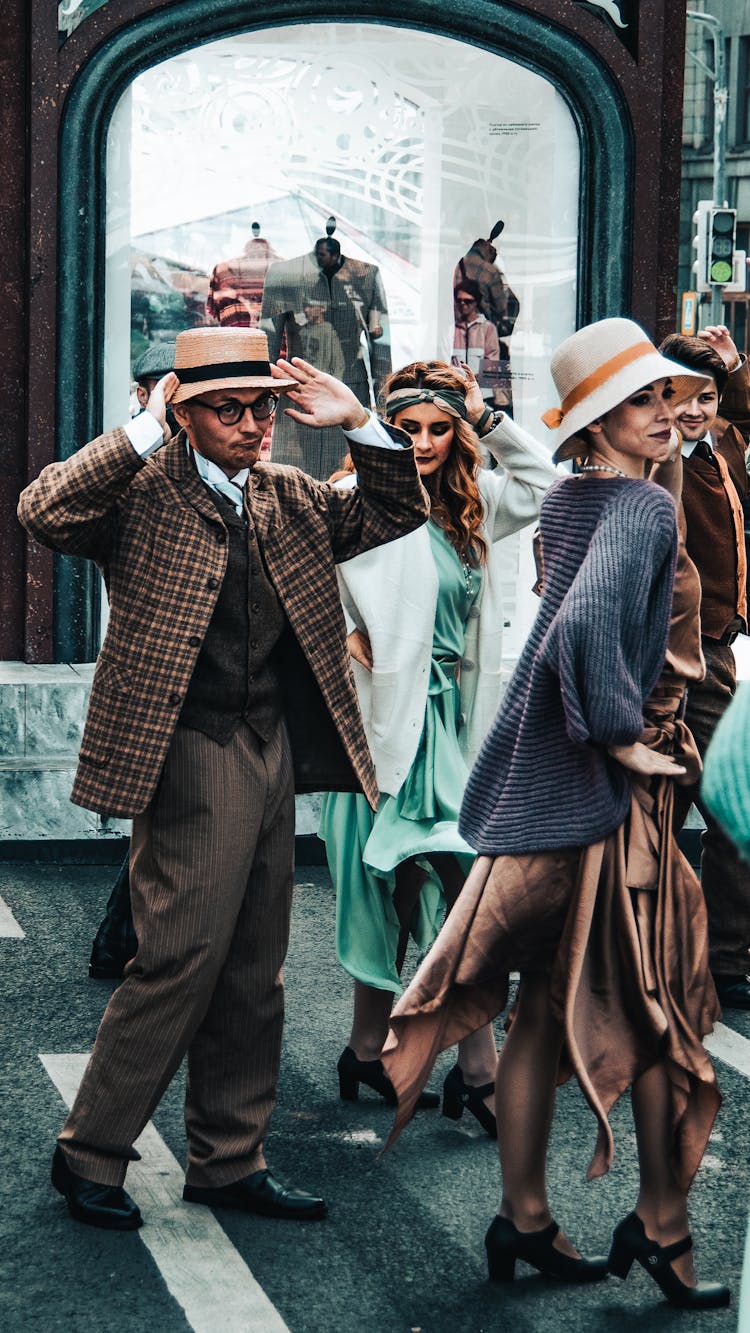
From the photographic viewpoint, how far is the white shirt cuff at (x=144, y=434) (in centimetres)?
394

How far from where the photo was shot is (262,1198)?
4.22 m

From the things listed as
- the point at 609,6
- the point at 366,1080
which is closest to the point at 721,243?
the point at 609,6

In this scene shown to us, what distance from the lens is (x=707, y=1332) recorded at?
147 inches

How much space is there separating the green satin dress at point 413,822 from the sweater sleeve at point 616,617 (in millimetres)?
1155

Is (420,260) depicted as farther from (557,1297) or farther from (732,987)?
(557,1297)

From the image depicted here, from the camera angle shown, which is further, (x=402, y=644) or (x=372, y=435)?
(x=402, y=644)

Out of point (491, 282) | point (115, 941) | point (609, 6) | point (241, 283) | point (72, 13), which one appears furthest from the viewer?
point (491, 282)

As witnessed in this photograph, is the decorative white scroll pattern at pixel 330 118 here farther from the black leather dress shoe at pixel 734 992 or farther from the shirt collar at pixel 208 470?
the shirt collar at pixel 208 470

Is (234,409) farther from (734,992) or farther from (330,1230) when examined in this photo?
(734,992)

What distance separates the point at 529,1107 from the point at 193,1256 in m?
0.75

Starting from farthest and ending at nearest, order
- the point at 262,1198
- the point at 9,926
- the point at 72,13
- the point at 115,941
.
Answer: the point at 72,13
the point at 9,926
the point at 115,941
the point at 262,1198

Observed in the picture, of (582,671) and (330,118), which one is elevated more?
(330,118)

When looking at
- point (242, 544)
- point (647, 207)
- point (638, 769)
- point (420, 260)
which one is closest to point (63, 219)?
point (420, 260)

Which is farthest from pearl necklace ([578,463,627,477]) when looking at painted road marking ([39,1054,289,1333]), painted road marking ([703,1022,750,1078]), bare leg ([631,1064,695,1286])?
painted road marking ([703,1022,750,1078])
